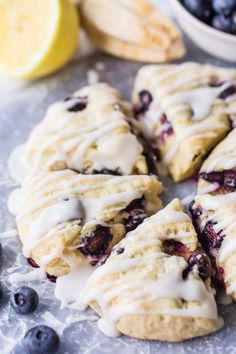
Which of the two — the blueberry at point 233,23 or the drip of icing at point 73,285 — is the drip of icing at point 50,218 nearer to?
the drip of icing at point 73,285

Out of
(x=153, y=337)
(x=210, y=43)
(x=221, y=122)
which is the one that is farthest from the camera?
(x=210, y=43)

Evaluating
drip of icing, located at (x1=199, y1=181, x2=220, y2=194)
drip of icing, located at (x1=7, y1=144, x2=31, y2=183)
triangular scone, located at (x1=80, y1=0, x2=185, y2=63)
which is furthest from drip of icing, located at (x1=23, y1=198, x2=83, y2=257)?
triangular scone, located at (x1=80, y1=0, x2=185, y2=63)

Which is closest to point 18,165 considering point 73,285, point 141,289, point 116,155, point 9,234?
point 9,234

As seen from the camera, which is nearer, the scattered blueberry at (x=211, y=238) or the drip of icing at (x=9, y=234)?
the scattered blueberry at (x=211, y=238)

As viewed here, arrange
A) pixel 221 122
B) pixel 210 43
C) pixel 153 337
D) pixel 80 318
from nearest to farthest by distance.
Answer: pixel 153 337 < pixel 80 318 < pixel 221 122 < pixel 210 43

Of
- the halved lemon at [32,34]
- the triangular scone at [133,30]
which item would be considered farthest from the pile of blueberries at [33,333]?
the triangular scone at [133,30]

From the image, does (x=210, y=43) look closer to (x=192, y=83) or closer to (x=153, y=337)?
(x=192, y=83)

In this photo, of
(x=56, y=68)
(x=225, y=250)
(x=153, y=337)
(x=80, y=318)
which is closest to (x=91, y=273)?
(x=80, y=318)
